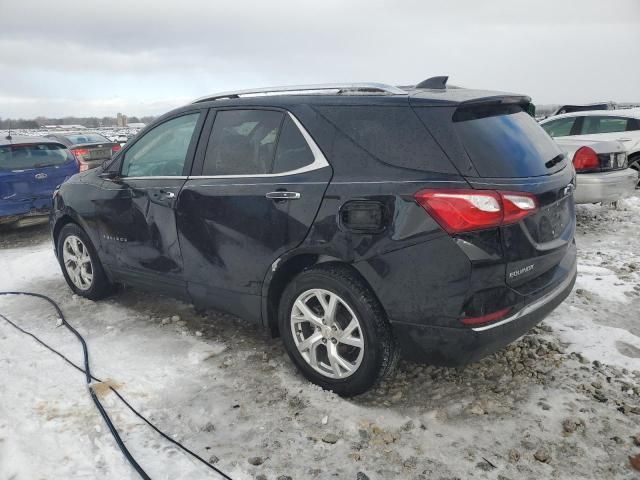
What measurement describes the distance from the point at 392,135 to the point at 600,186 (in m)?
5.12

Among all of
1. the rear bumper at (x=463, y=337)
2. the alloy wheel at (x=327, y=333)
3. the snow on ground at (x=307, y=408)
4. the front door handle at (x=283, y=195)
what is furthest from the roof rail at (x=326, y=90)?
the snow on ground at (x=307, y=408)

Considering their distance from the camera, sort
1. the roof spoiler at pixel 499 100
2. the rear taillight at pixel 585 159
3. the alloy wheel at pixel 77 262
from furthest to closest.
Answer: the rear taillight at pixel 585 159
the alloy wheel at pixel 77 262
the roof spoiler at pixel 499 100

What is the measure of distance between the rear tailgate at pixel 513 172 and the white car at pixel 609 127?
264 inches

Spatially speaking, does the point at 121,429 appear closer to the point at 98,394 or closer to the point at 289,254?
the point at 98,394

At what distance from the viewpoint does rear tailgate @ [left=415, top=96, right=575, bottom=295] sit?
8.01ft

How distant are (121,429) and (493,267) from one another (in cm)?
216

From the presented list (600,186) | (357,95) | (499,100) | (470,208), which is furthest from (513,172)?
(600,186)

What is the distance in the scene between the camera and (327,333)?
9.45 feet

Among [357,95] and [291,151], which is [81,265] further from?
[357,95]

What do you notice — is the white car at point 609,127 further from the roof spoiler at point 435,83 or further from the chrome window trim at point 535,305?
the chrome window trim at point 535,305

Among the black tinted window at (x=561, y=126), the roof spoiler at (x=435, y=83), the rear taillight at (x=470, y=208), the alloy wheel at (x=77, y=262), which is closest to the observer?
the rear taillight at (x=470, y=208)

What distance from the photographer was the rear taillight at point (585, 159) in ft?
21.8

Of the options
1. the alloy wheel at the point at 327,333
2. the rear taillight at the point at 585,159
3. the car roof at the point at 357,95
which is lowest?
the alloy wheel at the point at 327,333

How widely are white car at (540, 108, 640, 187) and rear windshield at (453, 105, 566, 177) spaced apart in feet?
21.5
